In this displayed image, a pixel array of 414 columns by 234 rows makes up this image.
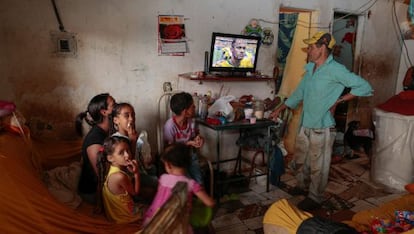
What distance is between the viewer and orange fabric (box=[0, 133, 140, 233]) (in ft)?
3.83

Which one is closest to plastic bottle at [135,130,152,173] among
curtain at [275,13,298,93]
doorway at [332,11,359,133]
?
curtain at [275,13,298,93]

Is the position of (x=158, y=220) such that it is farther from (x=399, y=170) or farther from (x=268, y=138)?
(x=399, y=170)

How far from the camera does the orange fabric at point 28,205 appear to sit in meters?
1.17

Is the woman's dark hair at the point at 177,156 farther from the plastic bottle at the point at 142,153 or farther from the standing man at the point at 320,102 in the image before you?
the standing man at the point at 320,102

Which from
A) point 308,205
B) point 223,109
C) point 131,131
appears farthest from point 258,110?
point 131,131

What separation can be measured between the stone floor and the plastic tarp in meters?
0.16

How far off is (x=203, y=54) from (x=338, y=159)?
7.84 feet

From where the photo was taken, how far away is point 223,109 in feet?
8.70

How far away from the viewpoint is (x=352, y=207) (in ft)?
8.41

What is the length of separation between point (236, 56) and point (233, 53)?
0.05 m

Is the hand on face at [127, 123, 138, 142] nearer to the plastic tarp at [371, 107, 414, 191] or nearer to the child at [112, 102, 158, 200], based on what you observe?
the child at [112, 102, 158, 200]

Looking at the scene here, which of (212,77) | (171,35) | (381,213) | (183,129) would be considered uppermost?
(171,35)

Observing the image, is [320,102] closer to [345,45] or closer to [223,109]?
[223,109]

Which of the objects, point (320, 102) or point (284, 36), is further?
point (284, 36)
